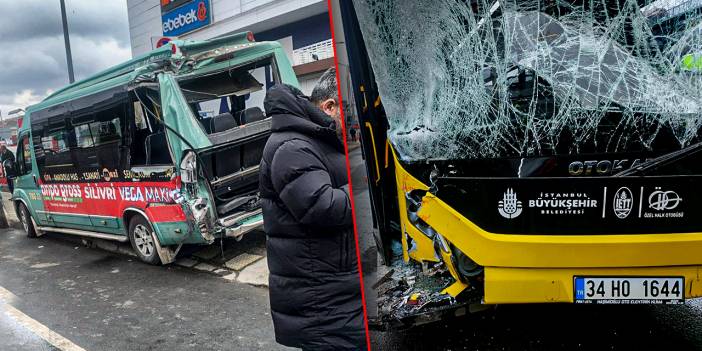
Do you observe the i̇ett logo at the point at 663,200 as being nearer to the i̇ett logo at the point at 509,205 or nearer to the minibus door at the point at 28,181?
the i̇ett logo at the point at 509,205

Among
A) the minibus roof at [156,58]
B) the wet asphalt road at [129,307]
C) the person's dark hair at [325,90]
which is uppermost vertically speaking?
the minibus roof at [156,58]

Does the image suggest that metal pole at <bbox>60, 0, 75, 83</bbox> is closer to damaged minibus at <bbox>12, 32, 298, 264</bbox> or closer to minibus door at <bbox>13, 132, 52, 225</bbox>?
damaged minibus at <bbox>12, 32, 298, 264</bbox>

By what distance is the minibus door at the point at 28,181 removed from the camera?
7.73 meters

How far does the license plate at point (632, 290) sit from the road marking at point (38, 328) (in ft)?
11.6

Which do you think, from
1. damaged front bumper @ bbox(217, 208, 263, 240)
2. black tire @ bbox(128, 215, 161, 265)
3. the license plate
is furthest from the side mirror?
the license plate

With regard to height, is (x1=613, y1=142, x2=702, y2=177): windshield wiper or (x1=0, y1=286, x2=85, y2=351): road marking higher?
(x1=613, y1=142, x2=702, y2=177): windshield wiper

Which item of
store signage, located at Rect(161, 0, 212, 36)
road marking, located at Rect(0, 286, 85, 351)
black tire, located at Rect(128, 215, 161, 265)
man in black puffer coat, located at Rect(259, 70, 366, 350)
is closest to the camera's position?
man in black puffer coat, located at Rect(259, 70, 366, 350)

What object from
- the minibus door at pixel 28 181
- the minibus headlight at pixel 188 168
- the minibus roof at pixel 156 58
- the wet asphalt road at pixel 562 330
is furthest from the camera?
the minibus door at pixel 28 181

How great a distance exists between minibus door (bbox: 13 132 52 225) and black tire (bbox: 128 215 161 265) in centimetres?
269

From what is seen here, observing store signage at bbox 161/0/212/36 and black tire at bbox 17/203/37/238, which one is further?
store signage at bbox 161/0/212/36

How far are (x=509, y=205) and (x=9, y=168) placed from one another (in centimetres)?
938

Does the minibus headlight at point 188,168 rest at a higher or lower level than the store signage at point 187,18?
lower

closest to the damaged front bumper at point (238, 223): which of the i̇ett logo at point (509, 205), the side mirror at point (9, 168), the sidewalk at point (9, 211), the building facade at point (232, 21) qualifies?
the building facade at point (232, 21)

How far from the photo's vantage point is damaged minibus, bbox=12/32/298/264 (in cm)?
512
